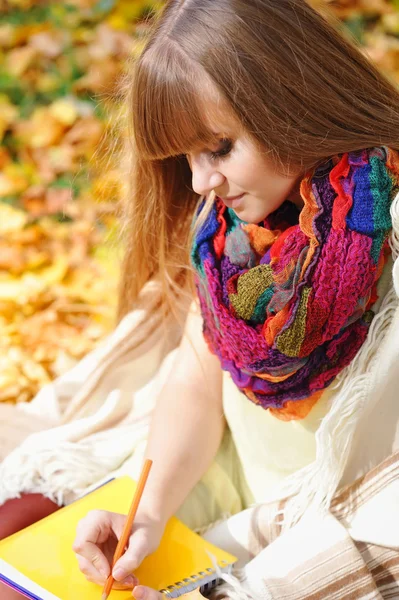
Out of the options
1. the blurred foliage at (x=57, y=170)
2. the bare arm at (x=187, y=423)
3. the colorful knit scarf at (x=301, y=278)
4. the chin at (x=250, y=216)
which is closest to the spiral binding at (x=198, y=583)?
the bare arm at (x=187, y=423)

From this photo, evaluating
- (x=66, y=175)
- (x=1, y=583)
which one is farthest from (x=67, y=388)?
(x=66, y=175)

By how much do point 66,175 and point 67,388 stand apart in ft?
3.62

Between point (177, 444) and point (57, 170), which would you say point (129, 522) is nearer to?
point (177, 444)

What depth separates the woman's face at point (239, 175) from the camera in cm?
95

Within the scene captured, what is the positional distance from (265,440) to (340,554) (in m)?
0.22

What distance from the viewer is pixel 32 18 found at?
112 inches

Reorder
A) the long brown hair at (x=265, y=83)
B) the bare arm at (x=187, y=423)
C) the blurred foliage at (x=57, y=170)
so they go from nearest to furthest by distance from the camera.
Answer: the long brown hair at (x=265, y=83), the bare arm at (x=187, y=423), the blurred foliage at (x=57, y=170)

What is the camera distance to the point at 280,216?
3.45 feet

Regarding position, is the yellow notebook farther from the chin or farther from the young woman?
the chin

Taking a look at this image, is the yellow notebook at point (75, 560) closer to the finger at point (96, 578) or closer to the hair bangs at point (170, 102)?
the finger at point (96, 578)

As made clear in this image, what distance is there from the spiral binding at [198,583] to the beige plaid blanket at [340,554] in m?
0.02

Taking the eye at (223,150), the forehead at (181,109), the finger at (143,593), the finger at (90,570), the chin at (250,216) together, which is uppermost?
the forehead at (181,109)

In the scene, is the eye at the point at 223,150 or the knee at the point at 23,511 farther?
the knee at the point at 23,511

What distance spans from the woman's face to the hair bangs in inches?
0.7
